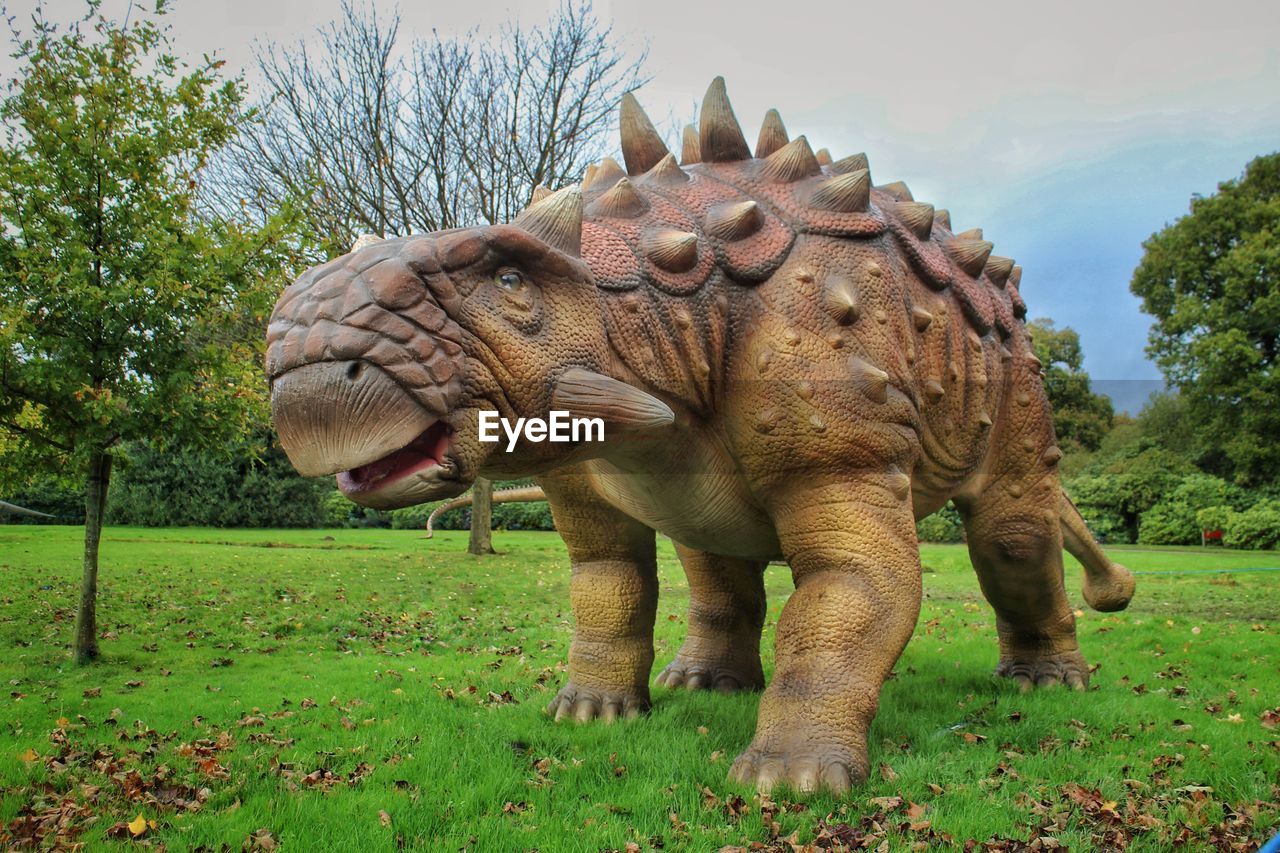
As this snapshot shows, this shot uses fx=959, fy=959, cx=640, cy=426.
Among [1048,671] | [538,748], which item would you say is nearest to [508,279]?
[538,748]

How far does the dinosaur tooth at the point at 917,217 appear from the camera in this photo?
13.8 feet

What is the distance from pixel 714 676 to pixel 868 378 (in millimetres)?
2498

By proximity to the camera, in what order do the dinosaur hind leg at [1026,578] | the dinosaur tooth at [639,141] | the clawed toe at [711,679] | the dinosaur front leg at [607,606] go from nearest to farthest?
the dinosaur tooth at [639,141]
the dinosaur front leg at [607,606]
the dinosaur hind leg at [1026,578]
the clawed toe at [711,679]

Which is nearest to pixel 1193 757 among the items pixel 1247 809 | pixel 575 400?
pixel 1247 809

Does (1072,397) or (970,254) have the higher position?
(1072,397)

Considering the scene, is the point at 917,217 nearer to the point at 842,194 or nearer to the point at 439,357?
the point at 842,194

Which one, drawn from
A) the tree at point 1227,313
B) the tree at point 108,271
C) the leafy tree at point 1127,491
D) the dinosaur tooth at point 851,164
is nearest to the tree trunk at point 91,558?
the tree at point 108,271

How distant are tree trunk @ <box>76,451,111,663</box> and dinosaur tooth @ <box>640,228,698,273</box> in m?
5.72

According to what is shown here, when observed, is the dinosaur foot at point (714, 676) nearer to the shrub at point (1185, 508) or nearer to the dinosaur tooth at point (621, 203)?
the dinosaur tooth at point (621, 203)

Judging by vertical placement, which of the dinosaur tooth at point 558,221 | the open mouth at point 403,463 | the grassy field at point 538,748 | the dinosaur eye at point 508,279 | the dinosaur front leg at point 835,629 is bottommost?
the grassy field at point 538,748

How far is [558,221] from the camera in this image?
123 inches

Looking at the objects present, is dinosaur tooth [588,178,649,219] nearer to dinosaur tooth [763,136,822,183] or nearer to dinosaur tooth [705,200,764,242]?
dinosaur tooth [705,200,764,242]

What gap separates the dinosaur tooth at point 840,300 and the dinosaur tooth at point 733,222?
0.38 meters

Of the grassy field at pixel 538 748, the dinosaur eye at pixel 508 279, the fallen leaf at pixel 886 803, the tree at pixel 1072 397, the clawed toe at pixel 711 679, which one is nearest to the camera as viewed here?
the dinosaur eye at pixel 508 279
